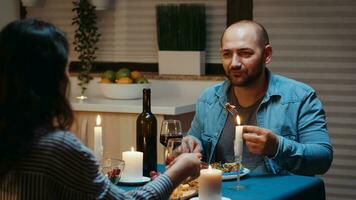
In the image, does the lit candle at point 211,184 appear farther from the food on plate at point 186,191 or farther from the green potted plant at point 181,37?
the green potted plant at point 181,37

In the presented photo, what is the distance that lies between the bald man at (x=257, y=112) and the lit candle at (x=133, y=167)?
1.05 ft

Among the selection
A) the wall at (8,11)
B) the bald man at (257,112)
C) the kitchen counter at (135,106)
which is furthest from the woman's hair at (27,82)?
the wall at (8,11)

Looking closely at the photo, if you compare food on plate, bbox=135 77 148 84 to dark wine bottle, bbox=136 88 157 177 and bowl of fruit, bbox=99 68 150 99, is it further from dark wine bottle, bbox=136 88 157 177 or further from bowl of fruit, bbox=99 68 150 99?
dark wine bottle, bbox=136 88 157 177

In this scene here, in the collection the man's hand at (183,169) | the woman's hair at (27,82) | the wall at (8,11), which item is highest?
the wall at (8,11)

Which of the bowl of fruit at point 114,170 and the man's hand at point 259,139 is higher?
the man's hand at point 259,139

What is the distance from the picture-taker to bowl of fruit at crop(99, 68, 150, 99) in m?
4.07

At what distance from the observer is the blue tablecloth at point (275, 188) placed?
223cm

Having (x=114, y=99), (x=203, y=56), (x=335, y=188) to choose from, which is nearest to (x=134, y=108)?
(x=114, y=99)

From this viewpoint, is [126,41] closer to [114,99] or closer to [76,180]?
[114,99]

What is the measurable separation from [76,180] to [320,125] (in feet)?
4.90

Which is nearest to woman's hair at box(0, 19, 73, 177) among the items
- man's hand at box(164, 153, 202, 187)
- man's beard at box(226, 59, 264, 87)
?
man's hand at box(164, 153, 202, 187)

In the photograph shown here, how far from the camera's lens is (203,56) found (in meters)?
4.28

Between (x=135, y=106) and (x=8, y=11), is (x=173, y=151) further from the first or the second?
(x=8, y=11)

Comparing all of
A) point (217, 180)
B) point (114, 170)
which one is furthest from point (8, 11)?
point (217, 180)
